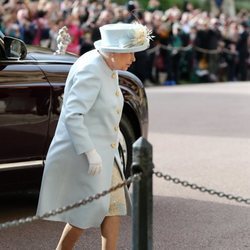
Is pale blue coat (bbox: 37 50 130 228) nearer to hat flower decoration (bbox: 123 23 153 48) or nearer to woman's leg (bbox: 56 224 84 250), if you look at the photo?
woman's leg (bbox: 56 224 84 250)

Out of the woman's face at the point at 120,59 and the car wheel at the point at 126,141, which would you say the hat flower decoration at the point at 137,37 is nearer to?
the woman's face at the point at 120,59

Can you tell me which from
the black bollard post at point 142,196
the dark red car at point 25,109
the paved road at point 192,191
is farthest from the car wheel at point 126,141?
the black bollard post at point 142,196

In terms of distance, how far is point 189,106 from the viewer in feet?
54.0

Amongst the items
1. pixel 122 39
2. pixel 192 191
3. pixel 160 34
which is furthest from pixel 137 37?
pixel 160 34

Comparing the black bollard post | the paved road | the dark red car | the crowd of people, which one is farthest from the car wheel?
the crowd of people

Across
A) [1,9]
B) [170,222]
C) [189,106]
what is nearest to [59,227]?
[170,222]

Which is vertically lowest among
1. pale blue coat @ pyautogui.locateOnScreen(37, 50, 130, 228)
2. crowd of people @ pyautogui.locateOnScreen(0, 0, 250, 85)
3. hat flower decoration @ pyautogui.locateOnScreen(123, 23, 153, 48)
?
crowd of people @ pyautogui.locateOnScreen(0, 0, 250, 85)

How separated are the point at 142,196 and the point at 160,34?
17.4 meters

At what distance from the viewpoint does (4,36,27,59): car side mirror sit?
6992mm

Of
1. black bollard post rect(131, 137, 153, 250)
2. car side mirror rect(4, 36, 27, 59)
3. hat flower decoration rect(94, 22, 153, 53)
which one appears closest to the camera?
black bollard post rect(131, 137, 153, 250)

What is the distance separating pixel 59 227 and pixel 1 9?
1110 cm

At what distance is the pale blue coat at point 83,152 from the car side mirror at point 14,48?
170 cm

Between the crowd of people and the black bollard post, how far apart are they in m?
11.5

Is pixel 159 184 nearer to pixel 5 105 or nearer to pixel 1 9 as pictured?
pixel 5 105
